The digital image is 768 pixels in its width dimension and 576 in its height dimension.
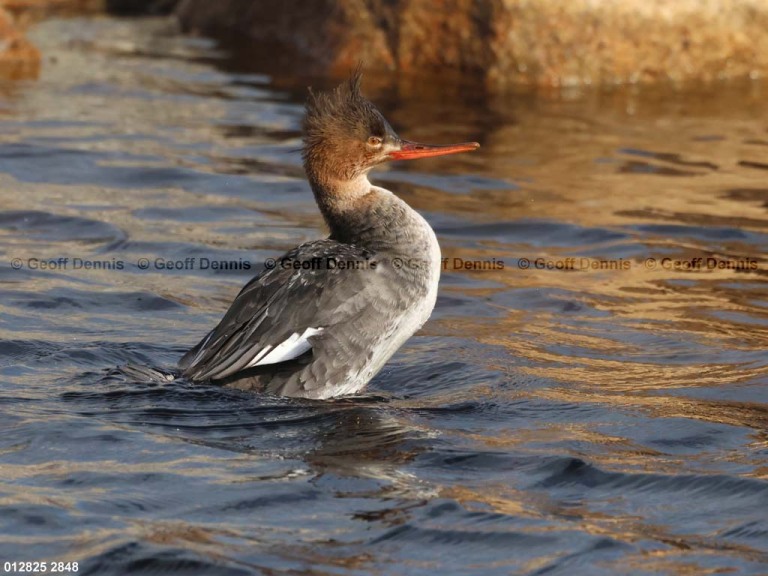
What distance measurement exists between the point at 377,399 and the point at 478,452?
2.86ft

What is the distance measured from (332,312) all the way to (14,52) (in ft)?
24.0

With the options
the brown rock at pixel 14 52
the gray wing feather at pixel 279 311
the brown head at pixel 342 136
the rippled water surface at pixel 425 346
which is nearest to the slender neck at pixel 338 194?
the brown head at pixel 342 136

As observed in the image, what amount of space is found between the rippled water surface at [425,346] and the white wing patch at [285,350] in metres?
0.18

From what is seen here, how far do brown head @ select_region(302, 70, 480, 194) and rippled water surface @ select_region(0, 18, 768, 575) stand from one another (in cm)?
61

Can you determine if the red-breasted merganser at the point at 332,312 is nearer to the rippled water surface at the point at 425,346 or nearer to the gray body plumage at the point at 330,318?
the gray body plumage at the point at 330,318

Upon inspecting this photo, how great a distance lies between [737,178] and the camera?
873cm

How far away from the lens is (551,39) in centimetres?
1095

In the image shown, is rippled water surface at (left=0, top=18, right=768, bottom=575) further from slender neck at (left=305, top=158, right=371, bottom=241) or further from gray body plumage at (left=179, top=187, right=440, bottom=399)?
slender neck at (left=305, top=158, right=371, bottom=241)

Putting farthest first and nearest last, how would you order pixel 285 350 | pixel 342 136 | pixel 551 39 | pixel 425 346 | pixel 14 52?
pixel 14 52 → pixel 551 39 → pixel 425 346 → pixel 342 136 → pixel 285 350

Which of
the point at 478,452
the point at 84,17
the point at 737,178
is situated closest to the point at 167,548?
the point at 478,452

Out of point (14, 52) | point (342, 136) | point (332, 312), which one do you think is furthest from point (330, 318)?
point (14, 52)

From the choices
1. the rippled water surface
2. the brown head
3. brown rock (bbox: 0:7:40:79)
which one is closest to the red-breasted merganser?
the rippled water surface

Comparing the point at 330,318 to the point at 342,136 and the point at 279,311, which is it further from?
the point at 342,136

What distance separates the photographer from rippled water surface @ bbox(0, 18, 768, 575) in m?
4.17
